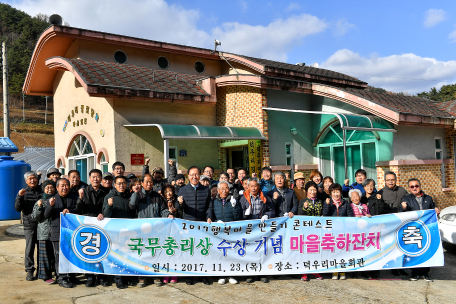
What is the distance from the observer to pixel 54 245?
19.0 feet

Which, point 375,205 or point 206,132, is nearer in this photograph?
point 375,205

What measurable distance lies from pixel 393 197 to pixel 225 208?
2.86 meters

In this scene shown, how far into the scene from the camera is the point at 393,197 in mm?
6570

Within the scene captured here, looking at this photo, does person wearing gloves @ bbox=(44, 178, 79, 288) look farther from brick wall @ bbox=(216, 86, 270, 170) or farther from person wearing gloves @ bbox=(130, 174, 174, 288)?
brick wall @ bbox=(216, 86, 270, 170)

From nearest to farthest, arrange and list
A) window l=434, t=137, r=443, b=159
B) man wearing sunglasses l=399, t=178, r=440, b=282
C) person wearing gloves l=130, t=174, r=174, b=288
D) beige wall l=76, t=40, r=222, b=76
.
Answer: person wearing gloves l=130, t=174, r=174, b=288
man wearing sunglasses l=399, t=178, r=440, b=282
window l=434, t=137, r=443, b=159
beige wall l=76, t=40, r=222, b=76

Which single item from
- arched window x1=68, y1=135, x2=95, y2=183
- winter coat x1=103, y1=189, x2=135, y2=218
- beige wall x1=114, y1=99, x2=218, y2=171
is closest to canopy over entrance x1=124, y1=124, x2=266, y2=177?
beige wall x1=114, y1=99, x2=218, y2=171

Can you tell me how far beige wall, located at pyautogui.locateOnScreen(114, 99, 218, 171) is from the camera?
10.8 m

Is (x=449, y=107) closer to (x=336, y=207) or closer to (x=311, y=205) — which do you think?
(x=336, y=207)

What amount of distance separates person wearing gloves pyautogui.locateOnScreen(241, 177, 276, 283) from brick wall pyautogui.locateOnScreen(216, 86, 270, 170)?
18.2ft

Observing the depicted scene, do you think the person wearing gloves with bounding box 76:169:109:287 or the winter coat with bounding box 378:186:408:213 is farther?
the winter coat with bounding box 378:186:408:213

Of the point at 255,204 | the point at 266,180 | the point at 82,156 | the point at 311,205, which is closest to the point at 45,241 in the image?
the point at 255,204

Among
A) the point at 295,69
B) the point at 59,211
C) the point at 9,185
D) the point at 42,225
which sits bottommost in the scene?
the point at 42,225

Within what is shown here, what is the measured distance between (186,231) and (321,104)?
822 cm

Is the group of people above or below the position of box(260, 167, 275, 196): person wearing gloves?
below
